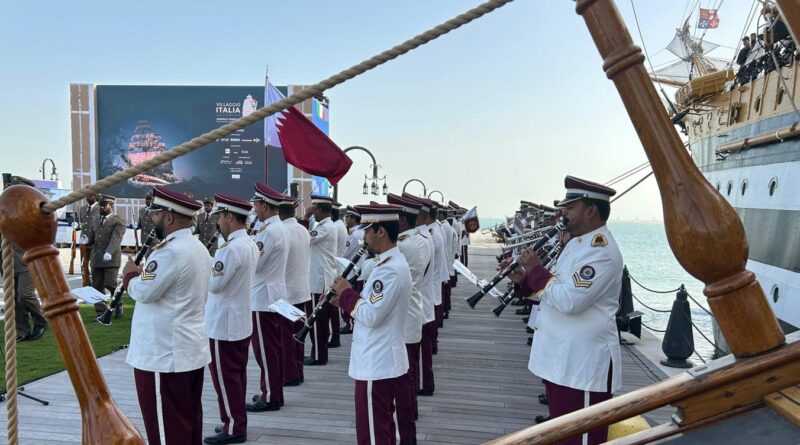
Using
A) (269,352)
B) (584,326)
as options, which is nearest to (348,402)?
Answer: (269,352)

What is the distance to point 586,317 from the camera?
126 inches

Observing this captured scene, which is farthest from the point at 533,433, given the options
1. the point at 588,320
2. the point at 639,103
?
the point at 588,320

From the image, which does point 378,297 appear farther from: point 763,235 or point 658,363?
point 763,235

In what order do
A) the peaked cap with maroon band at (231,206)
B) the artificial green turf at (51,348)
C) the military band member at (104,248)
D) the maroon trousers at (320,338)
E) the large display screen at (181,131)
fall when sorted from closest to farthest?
the peaked cap with maroon band at (231,206), the artificial green turf at (51,348), the maroon trousers at (320,338), the military band member at (104,248), the large display screen at (181,131)

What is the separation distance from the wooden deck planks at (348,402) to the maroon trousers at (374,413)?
1005 millimetres

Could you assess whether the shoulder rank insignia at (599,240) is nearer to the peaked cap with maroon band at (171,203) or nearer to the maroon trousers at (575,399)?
the maroon trousers at (575,399)

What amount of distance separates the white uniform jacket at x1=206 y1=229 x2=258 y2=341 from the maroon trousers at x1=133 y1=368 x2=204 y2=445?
0.73 m

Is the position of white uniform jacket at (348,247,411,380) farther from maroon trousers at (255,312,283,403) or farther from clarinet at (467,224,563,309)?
maroon trousers at (255,312,283,403)

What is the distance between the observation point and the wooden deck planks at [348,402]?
4.49 metres

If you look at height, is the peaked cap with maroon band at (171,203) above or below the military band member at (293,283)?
above

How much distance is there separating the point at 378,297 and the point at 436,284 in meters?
3.51

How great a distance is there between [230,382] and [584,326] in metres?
2.90

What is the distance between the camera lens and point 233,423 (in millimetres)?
4266

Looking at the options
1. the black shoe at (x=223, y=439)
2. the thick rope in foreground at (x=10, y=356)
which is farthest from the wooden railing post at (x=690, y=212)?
the black shoe at (x=223, y=439)
